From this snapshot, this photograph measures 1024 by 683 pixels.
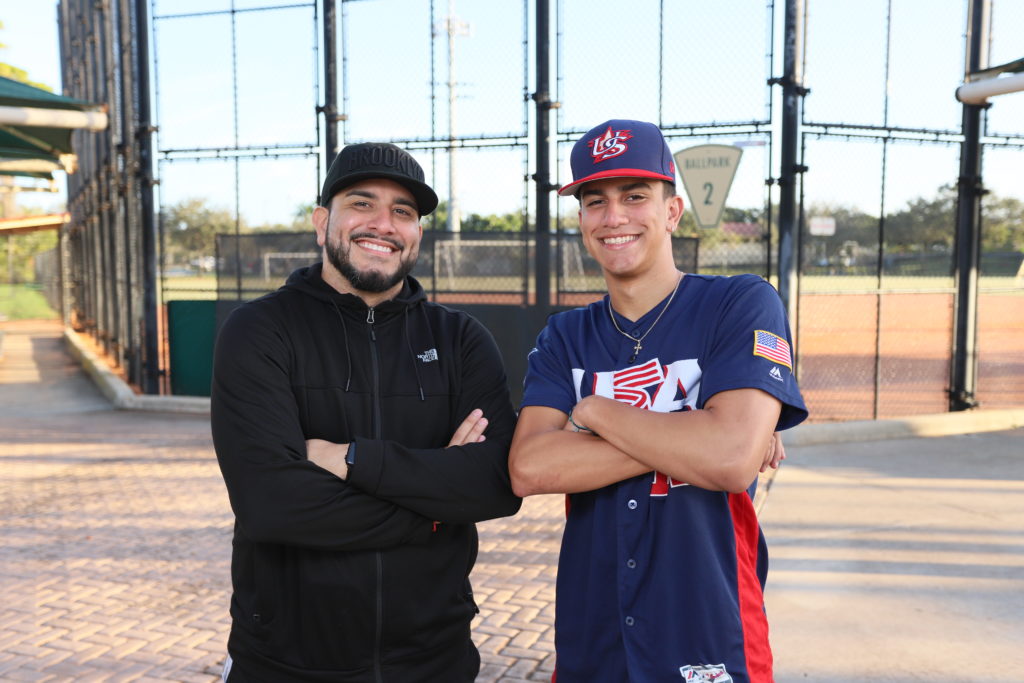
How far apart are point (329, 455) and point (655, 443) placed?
923mm

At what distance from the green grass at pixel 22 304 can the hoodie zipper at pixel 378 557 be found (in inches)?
1451

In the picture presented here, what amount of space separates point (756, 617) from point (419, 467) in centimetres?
100

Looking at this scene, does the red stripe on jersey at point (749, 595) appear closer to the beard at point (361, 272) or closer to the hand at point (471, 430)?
the hand at point (471, 430)

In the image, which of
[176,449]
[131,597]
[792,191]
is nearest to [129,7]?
[176,449]

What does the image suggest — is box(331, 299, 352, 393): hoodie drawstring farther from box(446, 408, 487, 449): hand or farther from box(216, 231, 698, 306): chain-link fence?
box(216, 231, 698, 306): chain-link fence

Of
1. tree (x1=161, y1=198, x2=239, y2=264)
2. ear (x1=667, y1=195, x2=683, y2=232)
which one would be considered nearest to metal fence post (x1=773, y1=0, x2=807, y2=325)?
ear (x1=667, y1=195, x2=683, y2=232)

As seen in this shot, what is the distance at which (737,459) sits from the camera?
2.22 m

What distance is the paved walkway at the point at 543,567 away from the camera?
4.38 m

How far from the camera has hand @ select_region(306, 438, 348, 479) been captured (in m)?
2.51

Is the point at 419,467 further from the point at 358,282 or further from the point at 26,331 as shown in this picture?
the point at 26,331

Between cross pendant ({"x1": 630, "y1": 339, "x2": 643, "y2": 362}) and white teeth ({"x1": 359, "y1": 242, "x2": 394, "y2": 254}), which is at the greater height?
white teeth ({"x1": 359, "y1": 242, "x2": 394, "y2": 254})

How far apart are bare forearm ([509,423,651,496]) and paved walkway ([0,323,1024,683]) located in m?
1.99

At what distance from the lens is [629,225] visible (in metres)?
2.43

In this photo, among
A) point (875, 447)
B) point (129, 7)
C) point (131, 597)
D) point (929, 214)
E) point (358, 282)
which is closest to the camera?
point (358, 282)
